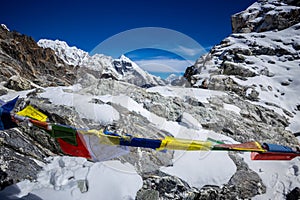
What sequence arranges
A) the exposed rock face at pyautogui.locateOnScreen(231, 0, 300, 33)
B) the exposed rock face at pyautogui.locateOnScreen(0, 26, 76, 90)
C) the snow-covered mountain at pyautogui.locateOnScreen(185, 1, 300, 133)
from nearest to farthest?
the snow-covered mountain at pyautogui.locateOnScreen(185, 1, 300, 133) < the exposed rock face at pyautogui.locateOnScreen(231, 0, 300, 33) < the exposed rock face at pyautogui.locateOnScreen(0, 26, 76, 90)

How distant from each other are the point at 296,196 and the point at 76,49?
177m

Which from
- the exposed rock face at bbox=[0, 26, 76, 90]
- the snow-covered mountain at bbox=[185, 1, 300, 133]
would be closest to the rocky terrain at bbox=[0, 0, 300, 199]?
the snow-covered mountain at bbox=[185, 1, 300, 133]

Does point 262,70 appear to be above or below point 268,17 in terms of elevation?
below

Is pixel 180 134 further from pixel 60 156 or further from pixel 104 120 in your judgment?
pixel 60 156

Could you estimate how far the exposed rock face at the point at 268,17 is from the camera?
1243 inches

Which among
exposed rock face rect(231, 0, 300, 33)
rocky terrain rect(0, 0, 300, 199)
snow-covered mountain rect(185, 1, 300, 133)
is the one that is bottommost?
rocky terrain rect(0, 0, 300, 199)

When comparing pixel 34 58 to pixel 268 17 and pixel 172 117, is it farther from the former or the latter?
pixel 172 117

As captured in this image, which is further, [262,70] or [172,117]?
[262,70]

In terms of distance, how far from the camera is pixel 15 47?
162ft

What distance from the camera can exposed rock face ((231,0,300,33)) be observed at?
104 ft

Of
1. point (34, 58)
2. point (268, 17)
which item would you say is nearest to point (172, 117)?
point (268, 17)

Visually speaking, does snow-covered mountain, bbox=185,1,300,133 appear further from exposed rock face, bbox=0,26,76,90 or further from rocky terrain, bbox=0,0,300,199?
exposed rock face, bbox=0,26,76,90

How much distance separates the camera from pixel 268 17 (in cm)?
3419

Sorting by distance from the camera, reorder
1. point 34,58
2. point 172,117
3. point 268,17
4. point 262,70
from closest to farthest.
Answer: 1. point 172,117
2. point 262,70
3. point 268,17
4. point 34,58
